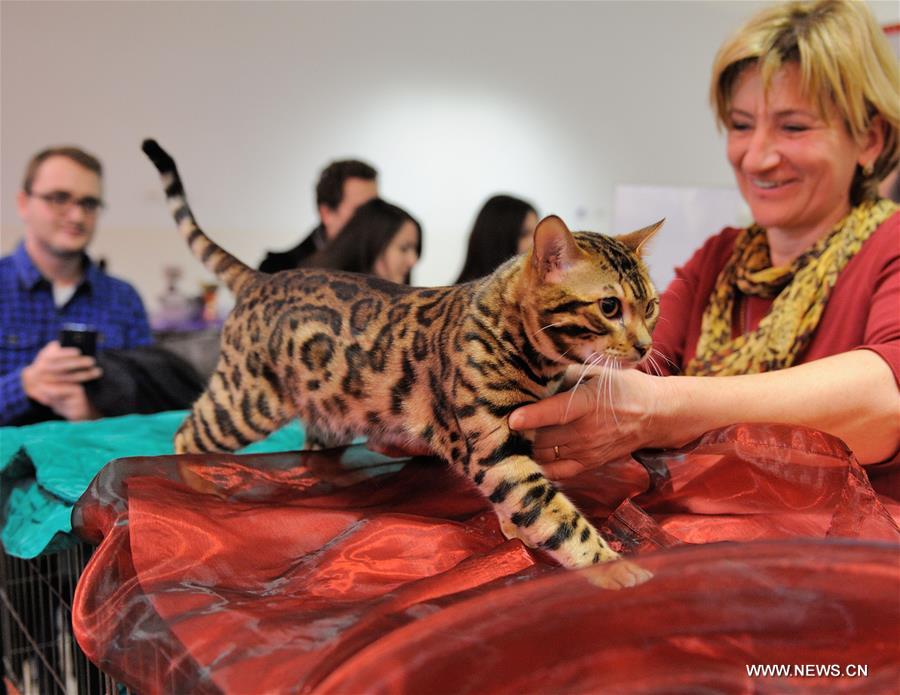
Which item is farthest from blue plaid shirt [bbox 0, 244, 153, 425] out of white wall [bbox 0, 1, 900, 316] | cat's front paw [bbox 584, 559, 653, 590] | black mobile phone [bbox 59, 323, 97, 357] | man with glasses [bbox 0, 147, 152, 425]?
cat's front paw [bbox 584, 559, 653, 590]

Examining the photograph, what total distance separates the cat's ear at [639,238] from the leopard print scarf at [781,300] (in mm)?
369

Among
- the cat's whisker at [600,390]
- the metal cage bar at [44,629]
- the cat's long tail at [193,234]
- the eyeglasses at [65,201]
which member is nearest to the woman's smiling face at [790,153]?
the cat's whisker at [600,390]

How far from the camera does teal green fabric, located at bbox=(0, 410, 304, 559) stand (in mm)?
947

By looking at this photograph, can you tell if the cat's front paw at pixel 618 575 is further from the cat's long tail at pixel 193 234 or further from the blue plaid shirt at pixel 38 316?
the blue plaid shirt at pixel 38 316

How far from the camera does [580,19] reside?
7.59ft

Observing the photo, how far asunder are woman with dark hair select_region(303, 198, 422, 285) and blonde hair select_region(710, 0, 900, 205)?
0.59 metres

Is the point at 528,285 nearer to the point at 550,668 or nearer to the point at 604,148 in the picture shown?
the point at 550,668

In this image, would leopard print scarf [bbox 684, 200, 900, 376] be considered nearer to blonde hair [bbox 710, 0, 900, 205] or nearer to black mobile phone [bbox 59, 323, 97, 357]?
blonde hair [bbox 710, 0, 900, 205]

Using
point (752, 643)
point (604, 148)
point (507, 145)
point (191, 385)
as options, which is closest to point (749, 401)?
point (752, 643)

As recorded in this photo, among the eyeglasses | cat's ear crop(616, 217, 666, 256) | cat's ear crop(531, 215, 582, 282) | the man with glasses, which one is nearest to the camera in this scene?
cat's ear crop(531, 215, 582, 282)

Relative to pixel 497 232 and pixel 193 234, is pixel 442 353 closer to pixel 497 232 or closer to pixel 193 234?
pixel 193 234

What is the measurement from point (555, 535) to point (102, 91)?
7.61 ft

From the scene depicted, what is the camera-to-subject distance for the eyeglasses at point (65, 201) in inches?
72.1

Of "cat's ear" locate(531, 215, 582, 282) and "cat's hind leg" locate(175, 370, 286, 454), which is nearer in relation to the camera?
"cat's ear" locate(531, 215, 582, 282)
